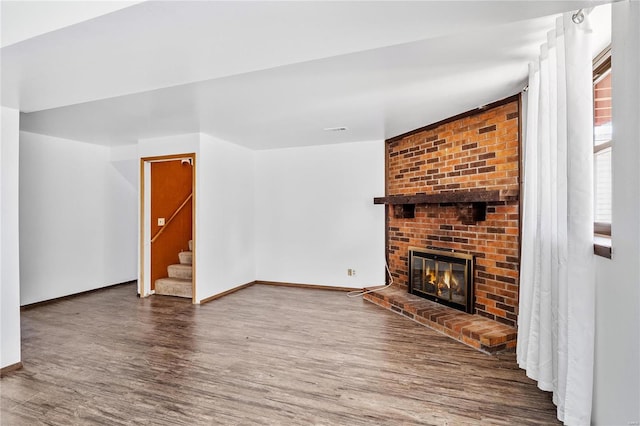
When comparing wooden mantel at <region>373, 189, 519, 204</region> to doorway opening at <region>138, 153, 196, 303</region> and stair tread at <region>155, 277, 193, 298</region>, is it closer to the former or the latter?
doorway opening at <region>138, 153, 196, 303</region>

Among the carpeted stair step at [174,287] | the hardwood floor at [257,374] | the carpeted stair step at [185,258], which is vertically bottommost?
the hardwood floor at [257,374]

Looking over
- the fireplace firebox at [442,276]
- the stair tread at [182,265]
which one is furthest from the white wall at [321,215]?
the stair tread at [182,265]

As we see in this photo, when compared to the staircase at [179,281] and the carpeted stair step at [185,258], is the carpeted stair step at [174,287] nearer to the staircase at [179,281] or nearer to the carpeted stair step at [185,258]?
the staircase at [179,281]

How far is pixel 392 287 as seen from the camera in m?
4.72

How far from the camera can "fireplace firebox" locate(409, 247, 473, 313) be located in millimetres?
3604

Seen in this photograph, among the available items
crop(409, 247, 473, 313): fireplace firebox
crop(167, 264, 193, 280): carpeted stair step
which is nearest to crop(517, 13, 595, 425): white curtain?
crop(409, 247, 473, 313): fireplace firebox

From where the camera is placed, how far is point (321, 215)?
5344 mm

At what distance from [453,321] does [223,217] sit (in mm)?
3294

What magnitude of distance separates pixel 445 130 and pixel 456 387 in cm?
278

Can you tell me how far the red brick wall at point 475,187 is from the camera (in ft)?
10.5

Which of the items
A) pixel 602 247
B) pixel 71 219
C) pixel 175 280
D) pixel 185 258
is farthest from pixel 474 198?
pixel 71 219

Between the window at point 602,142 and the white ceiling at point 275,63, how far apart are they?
413 mm

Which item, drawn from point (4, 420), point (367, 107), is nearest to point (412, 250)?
point (367, 107)

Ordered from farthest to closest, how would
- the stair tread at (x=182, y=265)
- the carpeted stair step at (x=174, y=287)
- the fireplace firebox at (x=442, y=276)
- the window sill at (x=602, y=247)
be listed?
the stair tread at (x=182, y=265) < the carpeted stair step at (x=174, y=287) < the fireplace firebox at (x=442, y=276) < the window sill at (x=602, y=247)
